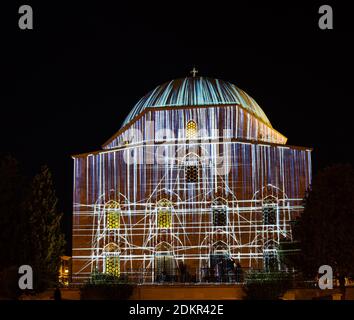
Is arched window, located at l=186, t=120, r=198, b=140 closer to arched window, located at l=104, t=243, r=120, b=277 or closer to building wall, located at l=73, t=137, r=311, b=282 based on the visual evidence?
building wall, located at l=73, t=137, r=311, b=282

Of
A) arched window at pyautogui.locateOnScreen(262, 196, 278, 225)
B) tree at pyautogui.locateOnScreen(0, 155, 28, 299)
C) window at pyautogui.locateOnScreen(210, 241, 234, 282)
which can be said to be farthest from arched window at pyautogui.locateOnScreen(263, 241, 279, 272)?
tree at pyautogui.locateOnScreen(0, 155, 28, 299)

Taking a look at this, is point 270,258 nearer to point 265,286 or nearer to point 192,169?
point 192,169

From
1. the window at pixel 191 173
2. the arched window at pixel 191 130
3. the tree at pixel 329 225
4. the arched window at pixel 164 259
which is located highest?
the arched window at pixel 191 130

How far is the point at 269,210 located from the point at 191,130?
5.39m

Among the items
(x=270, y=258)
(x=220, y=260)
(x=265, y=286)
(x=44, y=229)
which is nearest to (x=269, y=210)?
(x=270, y=258)

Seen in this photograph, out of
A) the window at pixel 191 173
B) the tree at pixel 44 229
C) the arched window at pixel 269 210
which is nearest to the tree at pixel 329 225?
the arched window at pixel 269 210

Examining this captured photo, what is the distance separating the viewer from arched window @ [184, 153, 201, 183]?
1287 inches

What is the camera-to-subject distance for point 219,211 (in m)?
32.2

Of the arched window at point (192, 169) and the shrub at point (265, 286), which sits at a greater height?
the arched window at point (192, 169)

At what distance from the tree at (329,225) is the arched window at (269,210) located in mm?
5457

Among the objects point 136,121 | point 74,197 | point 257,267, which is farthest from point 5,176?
point 257,267

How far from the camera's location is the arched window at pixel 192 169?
3269 cm

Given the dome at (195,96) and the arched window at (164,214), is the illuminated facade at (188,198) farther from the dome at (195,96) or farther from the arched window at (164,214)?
the dome at (195,96)
